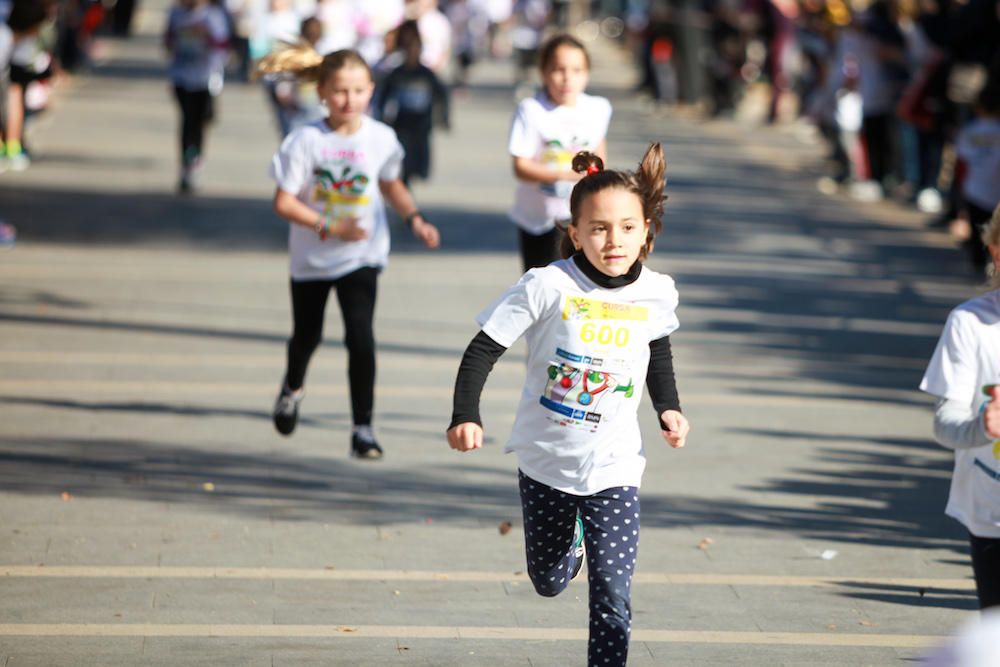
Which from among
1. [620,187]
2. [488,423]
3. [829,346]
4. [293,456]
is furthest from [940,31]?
[620,187]

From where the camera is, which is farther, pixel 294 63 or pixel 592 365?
pixel 294 63

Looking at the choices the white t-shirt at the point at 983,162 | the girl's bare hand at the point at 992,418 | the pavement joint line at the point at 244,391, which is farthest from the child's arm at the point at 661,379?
the white t-shirt at the point at 983,162

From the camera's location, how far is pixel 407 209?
811cm

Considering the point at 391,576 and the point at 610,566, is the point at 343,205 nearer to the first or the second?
the point at 391,576

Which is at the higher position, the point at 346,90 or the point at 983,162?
the point at 346,90

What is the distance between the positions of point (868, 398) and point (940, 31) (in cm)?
786

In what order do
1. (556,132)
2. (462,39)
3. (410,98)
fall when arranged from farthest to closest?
(462,39) < (410,98) < (556,132)

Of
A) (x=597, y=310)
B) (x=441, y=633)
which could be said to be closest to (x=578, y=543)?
(x=597, y=310)

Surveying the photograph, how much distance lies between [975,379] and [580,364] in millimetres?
1106

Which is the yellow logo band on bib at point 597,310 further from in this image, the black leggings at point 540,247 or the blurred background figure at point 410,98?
the blurred background figure at point 410,98

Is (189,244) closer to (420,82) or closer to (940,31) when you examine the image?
(420,82)

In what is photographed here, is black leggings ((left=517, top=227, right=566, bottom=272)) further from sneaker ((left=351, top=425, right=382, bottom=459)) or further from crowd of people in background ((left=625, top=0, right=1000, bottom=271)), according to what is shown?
crowd of people in background ((left=625, top=0, right=1000, bottom=271))

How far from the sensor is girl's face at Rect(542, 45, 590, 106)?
28.8 feet

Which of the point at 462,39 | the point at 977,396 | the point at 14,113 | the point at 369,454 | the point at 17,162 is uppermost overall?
the point at 977,396
